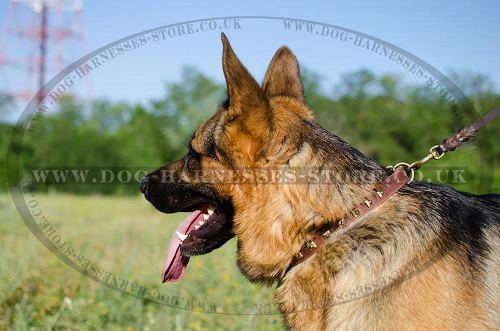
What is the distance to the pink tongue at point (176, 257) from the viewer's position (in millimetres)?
4016

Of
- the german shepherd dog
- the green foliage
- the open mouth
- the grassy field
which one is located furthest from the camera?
the green foliage

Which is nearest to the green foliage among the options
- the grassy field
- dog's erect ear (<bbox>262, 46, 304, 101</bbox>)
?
the grassy field

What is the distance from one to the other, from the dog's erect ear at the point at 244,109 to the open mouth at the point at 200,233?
2.08 ft

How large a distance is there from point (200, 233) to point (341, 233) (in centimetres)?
119

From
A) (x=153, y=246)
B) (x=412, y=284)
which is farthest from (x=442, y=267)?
(x=153, y=246)

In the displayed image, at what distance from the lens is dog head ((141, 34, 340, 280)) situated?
321cm

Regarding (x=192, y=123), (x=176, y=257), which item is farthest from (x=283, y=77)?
(x=192, y=123)

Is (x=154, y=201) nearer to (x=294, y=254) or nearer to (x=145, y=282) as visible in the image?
(x=294, y=254)

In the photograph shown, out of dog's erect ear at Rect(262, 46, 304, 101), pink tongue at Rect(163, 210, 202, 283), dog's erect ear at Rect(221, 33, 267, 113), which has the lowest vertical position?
pink tongue at Rect(163, 210, 202, 283)

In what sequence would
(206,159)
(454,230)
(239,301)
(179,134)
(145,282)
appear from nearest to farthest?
(454,230) → (206,159) → (239,301) → (145,282) → (179,134)

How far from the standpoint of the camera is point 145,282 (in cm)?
629

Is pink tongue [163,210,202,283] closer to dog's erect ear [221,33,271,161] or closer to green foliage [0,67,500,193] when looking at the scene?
dog's erect ear [221,33,271,161]

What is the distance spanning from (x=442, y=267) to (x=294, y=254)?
0.88 metres

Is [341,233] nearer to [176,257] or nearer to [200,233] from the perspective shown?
[200,233]
